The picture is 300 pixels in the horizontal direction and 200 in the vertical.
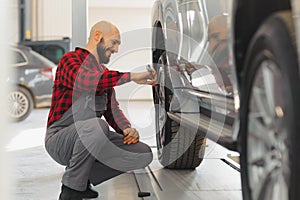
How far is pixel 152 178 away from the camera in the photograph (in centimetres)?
414

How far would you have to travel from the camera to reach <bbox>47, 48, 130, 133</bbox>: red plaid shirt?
3.33 m

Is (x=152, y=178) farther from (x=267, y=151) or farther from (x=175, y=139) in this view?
(x=267, y=151)

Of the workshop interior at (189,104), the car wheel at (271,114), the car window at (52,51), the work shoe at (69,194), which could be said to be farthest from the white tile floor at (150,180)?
the car window at (52,51)

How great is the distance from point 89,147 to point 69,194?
29cm

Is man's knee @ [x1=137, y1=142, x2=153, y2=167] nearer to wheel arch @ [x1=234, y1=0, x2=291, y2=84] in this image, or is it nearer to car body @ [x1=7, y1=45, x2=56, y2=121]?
wheel arch @ [x1=234, y1=0, x2=291, y2=84]

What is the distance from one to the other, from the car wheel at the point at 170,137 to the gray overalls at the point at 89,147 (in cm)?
51

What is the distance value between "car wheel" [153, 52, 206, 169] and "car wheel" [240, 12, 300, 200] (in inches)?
85.3

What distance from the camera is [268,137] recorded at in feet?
5.15

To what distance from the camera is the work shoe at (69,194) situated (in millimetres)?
3334

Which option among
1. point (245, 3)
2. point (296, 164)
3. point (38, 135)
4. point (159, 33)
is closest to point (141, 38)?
point (159, 33)

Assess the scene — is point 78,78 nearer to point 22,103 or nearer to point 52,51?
point 22,103

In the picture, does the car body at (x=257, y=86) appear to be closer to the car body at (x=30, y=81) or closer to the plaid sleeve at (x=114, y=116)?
the plaid sleeve at (x=114, y=116)

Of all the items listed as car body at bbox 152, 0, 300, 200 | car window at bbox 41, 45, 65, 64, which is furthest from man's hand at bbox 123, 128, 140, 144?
car window at bbox 41, 45, 65, 64

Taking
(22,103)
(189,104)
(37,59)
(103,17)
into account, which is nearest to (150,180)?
(189,104)
